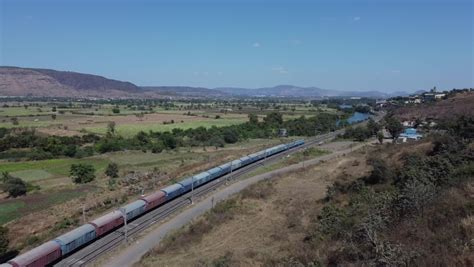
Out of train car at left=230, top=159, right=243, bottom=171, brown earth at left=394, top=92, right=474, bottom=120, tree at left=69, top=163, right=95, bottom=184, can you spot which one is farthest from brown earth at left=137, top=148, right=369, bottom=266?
brown earth at left=394, top=92, right=474, bottom=120

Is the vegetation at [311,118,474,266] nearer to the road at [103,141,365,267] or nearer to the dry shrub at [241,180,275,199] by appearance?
the dry shrub at [241,180,275,199]

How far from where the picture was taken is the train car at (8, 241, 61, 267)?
26334 millimetres

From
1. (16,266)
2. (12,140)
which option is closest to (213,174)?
(16,266)

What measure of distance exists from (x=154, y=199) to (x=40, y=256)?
16200mm

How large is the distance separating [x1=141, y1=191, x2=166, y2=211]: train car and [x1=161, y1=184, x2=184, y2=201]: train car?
85cm

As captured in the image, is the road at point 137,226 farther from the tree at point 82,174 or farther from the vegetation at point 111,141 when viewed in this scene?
the vegetation at point 111,141

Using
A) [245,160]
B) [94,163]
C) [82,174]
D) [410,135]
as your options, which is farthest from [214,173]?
[410,135]

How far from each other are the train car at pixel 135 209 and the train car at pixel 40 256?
29.8 ft

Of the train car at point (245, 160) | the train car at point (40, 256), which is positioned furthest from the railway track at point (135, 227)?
the train car at point (245, 160)

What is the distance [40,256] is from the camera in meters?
27.5

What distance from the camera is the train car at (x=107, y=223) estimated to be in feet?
112

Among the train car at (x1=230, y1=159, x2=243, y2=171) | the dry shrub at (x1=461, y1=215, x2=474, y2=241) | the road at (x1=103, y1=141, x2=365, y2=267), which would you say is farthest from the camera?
the train car at (x1=230, y1=159, x2=243, y2=171)

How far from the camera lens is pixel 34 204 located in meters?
49.8

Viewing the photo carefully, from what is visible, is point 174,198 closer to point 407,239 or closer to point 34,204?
point 34,204
